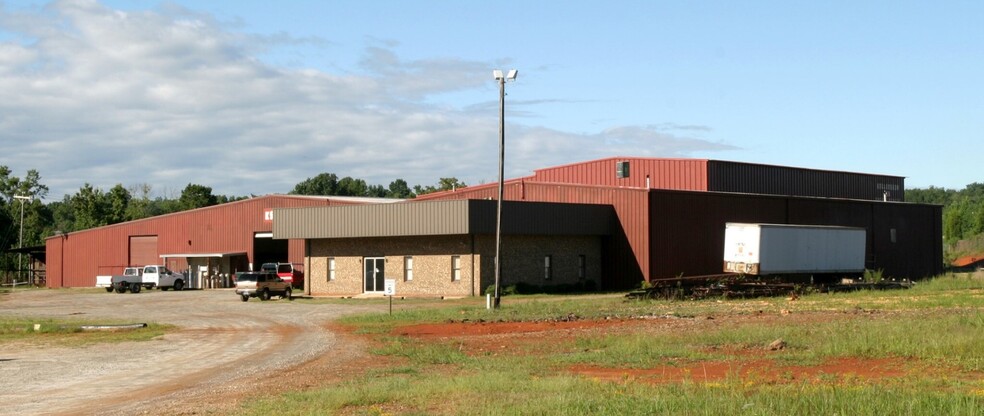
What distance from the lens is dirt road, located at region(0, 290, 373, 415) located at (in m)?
16.8

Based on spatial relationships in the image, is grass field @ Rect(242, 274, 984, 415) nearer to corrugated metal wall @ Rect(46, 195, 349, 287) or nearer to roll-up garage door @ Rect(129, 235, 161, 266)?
corrugated metal wall @ Rect(46, 195, 349, 287)

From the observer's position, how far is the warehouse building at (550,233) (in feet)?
172

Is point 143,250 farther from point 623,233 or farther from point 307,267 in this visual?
point 623,233

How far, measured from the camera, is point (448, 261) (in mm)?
53031

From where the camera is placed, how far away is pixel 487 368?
794 inches

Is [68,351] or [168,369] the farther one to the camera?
[68,351]

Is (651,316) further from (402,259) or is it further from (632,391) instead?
(402,259)

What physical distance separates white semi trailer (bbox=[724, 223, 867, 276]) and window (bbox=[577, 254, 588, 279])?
772 cm

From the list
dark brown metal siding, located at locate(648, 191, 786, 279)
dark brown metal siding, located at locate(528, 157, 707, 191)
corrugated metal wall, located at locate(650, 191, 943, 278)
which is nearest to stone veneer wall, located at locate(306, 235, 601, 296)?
dark brown metal siding, located at locate(648, 191, 786, 279)

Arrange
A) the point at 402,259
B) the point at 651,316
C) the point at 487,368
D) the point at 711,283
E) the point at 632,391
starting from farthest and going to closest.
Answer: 1. the point at 402,259
2. the point at 711,283
3. the point at 651,316
4. the point at 487,368
5. the point at 632,391

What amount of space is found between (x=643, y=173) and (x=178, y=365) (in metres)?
48.3

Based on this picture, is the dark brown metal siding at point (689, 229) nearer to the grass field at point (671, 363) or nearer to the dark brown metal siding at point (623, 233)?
the dark brown metal siding at point (623, 233)

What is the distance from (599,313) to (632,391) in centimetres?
2049

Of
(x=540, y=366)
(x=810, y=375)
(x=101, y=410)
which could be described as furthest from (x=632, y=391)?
(x=101, y=410)
